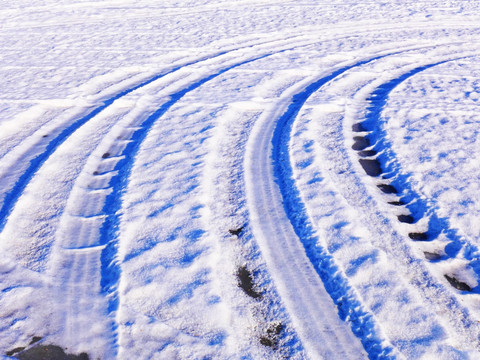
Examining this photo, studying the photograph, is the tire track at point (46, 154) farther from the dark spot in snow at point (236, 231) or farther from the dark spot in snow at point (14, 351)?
the dark spot in snow at point (236, 231)

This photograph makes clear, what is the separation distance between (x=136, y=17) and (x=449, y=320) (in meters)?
11.6

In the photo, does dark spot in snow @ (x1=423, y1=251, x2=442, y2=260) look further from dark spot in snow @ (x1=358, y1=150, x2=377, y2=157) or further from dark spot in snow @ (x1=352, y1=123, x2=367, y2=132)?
dark spot in snow @ (x1=352, y1=123, x2=367, y2=132)

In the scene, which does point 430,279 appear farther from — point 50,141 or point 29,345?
point 50,141

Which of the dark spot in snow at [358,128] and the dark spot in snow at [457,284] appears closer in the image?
the dark spot in snow at [457,284]

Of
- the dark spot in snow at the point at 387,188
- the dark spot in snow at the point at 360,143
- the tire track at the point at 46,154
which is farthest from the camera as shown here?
the dark spot in snow at the point at 360,143

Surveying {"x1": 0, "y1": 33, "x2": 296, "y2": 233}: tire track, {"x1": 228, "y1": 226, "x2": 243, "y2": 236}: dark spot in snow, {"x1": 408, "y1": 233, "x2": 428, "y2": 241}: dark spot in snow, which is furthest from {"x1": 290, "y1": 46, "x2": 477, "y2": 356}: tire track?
{"x1": 0, "y1": 33, "x2": 296, "y2": 233}: tire track

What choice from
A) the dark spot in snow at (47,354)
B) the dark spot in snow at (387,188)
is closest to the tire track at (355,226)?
the dark spot in snow at (387,188)

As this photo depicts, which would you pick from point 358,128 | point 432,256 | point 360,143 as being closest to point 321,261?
point 432,256

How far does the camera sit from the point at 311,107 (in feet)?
18.6

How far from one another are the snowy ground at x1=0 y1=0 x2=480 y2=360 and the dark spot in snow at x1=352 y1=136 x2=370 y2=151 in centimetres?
3

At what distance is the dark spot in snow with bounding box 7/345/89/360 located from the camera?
238 centimetres

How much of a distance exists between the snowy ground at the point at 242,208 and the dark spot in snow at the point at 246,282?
11mm

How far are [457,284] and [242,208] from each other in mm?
1728

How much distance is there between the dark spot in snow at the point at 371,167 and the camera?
13.7 feet
